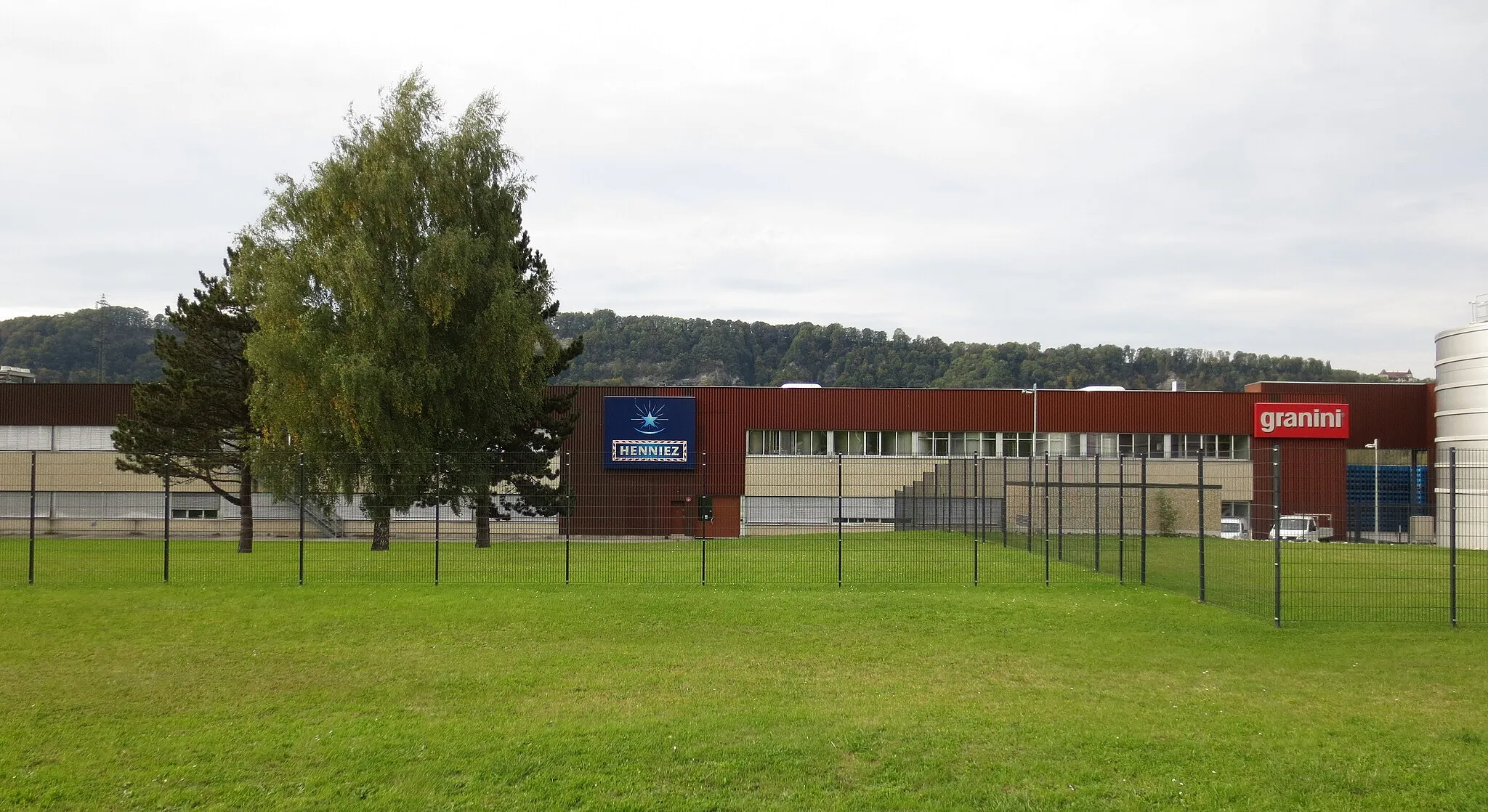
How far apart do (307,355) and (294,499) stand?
162 inches

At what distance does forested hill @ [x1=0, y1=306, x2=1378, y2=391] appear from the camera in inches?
3730

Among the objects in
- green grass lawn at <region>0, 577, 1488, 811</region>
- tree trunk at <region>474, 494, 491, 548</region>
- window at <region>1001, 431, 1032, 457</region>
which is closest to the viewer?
green grass lawn at <region>0, 577, 1488, 811</region>

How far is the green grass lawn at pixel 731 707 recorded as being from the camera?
23.7ft

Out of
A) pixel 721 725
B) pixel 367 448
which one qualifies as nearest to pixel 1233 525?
pixel 367 448

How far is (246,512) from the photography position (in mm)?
31375

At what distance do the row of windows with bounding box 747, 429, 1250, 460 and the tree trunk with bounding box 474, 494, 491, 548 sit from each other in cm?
2406

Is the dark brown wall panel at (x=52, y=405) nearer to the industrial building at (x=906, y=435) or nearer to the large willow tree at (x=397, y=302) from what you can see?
the industrial building at (x=906, y=435)

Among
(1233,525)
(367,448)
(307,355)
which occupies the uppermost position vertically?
(307,355)

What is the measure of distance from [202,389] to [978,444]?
30196 millimetres

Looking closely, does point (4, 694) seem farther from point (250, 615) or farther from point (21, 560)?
point (21, 560)

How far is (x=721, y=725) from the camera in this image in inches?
347

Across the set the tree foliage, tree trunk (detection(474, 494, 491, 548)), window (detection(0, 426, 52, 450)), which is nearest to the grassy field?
tree trunk (detection(474, 494, 491, 548))

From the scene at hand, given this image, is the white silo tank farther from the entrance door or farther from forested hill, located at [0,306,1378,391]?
forested hill, located at [0,306,1378,391]

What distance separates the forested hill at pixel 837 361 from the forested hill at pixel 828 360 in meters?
0.10
